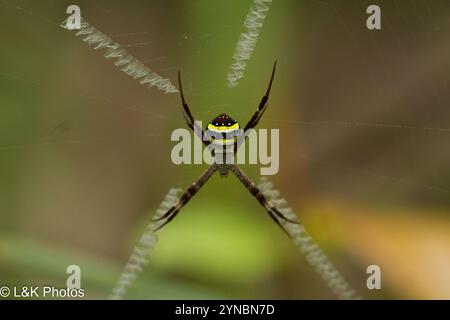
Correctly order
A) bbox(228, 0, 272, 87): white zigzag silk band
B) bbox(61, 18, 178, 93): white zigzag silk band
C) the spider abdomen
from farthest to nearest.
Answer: bbox(61, 18, 178, 93): white zigzag silk band → bbox(228, 0, 272, 87): white zigzag silk band → the spider abdomen

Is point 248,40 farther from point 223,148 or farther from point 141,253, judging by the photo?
point 141,253

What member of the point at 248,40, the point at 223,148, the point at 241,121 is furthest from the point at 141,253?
the point at 248,40

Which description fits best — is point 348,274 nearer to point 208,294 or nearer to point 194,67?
point 208,294

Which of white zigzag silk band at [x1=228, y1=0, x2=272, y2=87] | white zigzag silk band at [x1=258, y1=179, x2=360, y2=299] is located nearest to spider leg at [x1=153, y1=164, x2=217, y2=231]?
white zigzag silk band at [x1=258, y1=179, x2=360, y2=299]

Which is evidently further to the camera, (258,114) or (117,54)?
(117,54)

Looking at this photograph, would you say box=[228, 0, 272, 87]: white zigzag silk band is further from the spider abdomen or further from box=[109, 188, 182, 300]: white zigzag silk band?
box=[109, 188, 182, 300]: white zigzag silk band
